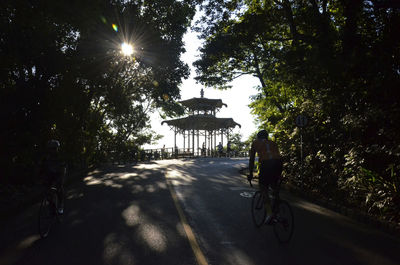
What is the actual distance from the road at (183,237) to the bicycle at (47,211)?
17 cm

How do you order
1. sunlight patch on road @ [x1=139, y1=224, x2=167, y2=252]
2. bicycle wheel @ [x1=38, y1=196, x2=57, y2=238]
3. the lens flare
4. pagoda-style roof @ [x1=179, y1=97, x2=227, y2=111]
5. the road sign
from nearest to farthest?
sunlight patch on road @ [x1=139, y1=224, x2=167, y2=252] → bicycle wheel @ [x1=38, y1=196, x2=57, y2=238] → the road sign → the lens flare → pagoda-style roof @ [x1=179, y1=97, x2=227, y2=111]

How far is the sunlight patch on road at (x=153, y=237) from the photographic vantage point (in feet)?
17.2

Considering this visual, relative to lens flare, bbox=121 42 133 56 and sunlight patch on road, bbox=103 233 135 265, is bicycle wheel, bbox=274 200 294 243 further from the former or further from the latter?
lens flare, bbox=121 42 133 56

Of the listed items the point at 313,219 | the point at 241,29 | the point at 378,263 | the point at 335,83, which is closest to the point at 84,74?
the point at 241,29

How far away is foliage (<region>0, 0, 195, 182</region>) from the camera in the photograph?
32.9 ft

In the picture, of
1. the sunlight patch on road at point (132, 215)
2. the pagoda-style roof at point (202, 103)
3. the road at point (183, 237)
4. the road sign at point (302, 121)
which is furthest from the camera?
the pagoda-style roof at point (202, 103)

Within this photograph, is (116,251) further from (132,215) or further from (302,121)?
(302,121)

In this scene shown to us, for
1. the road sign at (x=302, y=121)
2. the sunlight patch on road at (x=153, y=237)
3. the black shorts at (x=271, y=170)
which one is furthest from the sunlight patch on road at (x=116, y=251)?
the road sign at (x=302, y=121)

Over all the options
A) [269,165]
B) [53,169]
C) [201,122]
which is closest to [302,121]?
[269,165]

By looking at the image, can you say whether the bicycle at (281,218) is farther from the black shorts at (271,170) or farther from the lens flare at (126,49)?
the lens flare at (126,49)

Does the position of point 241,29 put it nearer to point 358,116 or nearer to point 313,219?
point 358,116

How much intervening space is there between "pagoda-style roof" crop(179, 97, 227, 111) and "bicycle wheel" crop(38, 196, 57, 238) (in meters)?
30.6

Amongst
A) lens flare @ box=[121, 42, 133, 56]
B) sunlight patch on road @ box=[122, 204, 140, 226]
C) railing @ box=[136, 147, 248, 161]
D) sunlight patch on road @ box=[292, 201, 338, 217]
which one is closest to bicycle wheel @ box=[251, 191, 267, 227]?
sunlight patch on road @ box=[122, 204, 140, 226]

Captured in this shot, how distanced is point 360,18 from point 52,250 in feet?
35.8
